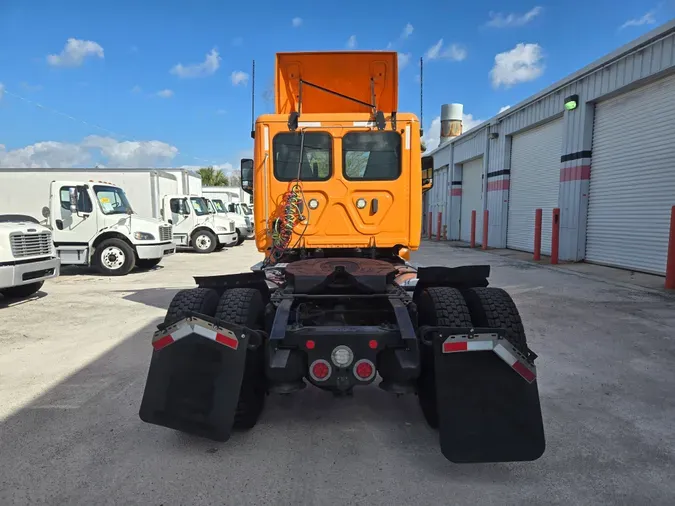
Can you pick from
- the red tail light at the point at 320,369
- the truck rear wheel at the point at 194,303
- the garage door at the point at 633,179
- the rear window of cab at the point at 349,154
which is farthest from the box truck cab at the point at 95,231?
the garage door at the point at 633,179

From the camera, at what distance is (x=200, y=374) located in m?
2.79

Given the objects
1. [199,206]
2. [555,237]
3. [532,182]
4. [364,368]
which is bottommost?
Answer: [364,368]

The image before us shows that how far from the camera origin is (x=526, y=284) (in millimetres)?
9383

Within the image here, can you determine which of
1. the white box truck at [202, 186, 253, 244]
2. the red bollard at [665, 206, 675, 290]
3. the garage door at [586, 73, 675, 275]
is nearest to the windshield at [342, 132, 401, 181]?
the red bollard at [665, 206, 675, 290]

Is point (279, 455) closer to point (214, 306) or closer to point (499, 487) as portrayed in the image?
point (214, 306)

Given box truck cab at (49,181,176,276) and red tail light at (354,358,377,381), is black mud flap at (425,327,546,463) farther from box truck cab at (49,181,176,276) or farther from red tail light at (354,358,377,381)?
box truck cab at (49,181,176,276)

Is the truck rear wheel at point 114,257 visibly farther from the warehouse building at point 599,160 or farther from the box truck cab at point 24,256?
the warehouse building at point 599,160

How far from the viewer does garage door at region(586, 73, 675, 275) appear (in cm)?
993

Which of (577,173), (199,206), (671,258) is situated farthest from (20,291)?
(577,173)

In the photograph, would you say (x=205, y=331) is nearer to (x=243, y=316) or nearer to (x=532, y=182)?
(x=243, y=316)

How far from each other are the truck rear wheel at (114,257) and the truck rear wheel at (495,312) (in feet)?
33.1

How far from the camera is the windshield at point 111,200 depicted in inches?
443

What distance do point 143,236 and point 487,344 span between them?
10.6 metres

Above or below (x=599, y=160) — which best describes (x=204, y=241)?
below
